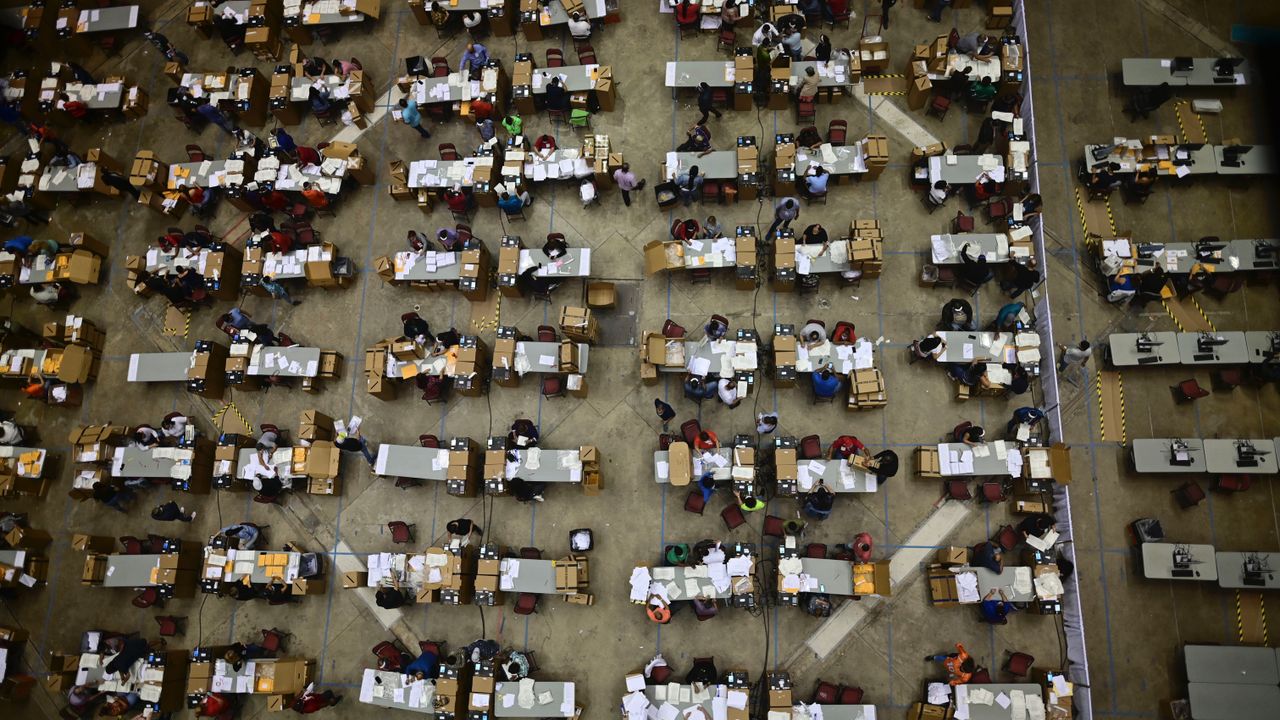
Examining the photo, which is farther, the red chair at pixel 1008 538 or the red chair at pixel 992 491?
the red chair at pixel 992 491

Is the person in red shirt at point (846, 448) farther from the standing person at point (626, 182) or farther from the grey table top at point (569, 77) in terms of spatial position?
the grey table top at point (569, 77)

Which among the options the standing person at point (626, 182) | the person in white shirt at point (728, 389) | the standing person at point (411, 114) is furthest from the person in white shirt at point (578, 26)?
the person in white shirt at point (728, 389)

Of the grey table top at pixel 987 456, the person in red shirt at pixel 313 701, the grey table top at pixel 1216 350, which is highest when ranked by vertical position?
the grey table top at pixel 1216 350

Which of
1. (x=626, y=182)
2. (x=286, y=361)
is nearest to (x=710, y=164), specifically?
(x=626, y=182)

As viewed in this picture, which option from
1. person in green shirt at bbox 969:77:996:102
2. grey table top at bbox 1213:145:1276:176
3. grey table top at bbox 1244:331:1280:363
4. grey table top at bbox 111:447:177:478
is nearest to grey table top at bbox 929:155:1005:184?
person in green shirt at bbox 969:77:996:102

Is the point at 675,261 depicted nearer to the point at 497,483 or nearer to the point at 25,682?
the point at 497,483

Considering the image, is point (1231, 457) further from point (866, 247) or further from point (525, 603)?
point (525, 603)

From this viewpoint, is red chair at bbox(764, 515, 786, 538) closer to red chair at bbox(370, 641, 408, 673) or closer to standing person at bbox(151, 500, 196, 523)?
red chair at bbox(370, 641, 408, 673)
